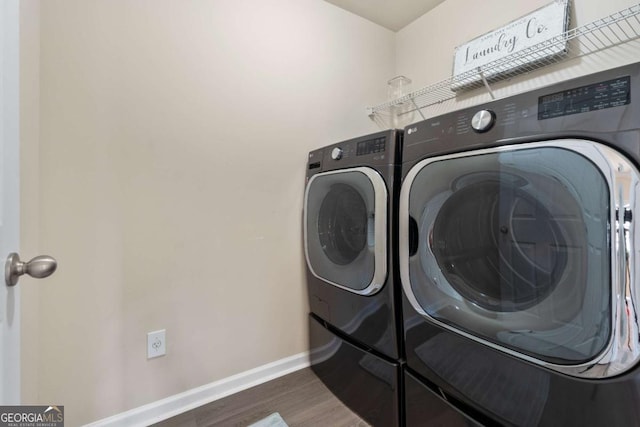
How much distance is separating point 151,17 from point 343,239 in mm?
1362

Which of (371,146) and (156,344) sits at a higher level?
(371,146)

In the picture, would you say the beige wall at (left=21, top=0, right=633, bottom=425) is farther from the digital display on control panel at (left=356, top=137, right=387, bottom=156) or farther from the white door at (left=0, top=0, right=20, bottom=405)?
the digital display on control panel at (left=356, top=137, right=387, bottom=156)

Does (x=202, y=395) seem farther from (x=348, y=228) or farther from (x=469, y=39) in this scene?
(x=469, y=39)

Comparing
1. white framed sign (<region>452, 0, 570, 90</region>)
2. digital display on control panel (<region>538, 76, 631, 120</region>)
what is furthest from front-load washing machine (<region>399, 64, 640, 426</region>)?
white framed sign (<region>452, 0, 570, 90</region>)

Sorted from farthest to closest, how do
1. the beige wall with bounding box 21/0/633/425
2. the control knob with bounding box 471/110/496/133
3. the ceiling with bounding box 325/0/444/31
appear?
1. the ceiling with bounding box 325/0/444/31
2. the beige wall with bounding box 21/0/633/425
3. the control knob with bounding box 471/110/496/133

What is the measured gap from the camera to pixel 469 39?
173 centimetres

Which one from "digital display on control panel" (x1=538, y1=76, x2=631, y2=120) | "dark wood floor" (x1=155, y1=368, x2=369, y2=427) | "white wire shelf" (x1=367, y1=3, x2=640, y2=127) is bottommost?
"dark wood floor" (x1=155, y1=368, x2=369, y2=427)

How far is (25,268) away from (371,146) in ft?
3.78

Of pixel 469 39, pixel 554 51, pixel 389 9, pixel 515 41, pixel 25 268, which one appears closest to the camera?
pixel 25 268

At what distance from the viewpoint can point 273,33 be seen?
165cm

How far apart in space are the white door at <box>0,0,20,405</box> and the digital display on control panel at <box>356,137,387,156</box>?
1093mm

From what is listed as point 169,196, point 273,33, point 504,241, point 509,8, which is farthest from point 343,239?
point 509,8

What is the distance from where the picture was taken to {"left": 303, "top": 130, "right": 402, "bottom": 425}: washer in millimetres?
1159

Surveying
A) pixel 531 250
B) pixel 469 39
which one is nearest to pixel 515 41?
pixel 469 39
